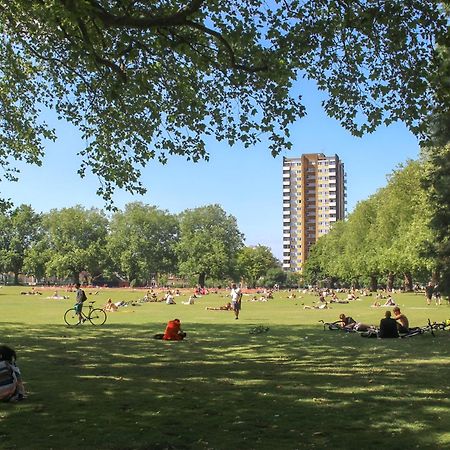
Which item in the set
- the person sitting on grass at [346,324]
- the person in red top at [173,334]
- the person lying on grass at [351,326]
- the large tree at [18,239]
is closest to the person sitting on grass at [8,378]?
the person in red top at [173,334]

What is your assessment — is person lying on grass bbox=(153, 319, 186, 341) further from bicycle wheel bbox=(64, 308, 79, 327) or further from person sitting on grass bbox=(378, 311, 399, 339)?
bicycle wheel bbox=(64, 308, 79, 327)

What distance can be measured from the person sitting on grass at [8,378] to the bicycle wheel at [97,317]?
1613 centimetres

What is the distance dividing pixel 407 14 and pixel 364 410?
7120mm

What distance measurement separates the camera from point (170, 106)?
47.6 ft

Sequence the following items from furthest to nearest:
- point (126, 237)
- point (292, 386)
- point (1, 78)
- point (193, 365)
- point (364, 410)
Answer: point (126, 237) < point (1, 78) < point (193, 365) < point (292, 386) < point (364, 410)

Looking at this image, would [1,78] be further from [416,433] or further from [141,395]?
[416,433]

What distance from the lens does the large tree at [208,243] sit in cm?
11288

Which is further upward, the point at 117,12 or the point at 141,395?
the point at 117,12

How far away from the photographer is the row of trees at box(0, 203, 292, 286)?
11512 cm

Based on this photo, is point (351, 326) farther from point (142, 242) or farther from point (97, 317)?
point (142, 242)

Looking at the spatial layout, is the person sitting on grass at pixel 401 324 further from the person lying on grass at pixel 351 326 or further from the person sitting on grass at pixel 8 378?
the person sitting on grass at pixel 8 378

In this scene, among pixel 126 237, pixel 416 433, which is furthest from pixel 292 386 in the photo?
pixel 126 237

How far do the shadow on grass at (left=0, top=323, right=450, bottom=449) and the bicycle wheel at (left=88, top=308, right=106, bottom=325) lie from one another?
297 inches

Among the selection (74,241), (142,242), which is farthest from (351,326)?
(74,241)
